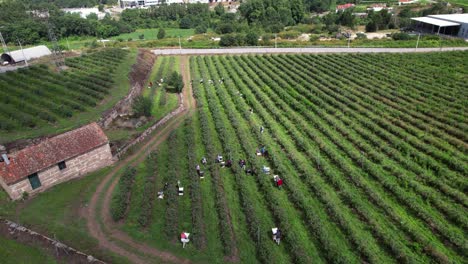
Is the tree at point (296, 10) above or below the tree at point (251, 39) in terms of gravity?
above

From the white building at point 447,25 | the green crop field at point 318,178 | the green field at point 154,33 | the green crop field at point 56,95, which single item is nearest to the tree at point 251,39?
the green crop field at point 56,95

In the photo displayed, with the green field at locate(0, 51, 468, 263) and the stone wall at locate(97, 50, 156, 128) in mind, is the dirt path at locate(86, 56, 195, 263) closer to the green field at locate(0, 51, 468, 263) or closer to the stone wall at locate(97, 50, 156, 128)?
the green field at locate(0, 51, 468, 263)

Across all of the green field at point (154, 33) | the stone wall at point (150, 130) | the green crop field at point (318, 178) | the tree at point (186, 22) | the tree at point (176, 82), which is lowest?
the green crop field at point (318, 178)

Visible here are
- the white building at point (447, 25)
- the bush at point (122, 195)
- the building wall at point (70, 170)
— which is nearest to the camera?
the bush at point (122, 195)

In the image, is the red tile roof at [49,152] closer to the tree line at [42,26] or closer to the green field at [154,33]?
the tree line at [42,26]

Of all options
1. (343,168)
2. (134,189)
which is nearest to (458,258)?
(343,168)

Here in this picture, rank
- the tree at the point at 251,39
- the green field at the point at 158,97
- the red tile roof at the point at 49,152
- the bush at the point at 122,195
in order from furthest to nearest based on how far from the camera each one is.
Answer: the tree at the point at 251,39
the green field at the point at 158,97
the red tile roof at the point at 49,152
the bush at the point at 122,195

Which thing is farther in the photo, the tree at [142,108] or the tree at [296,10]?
the tree at [296,10]
